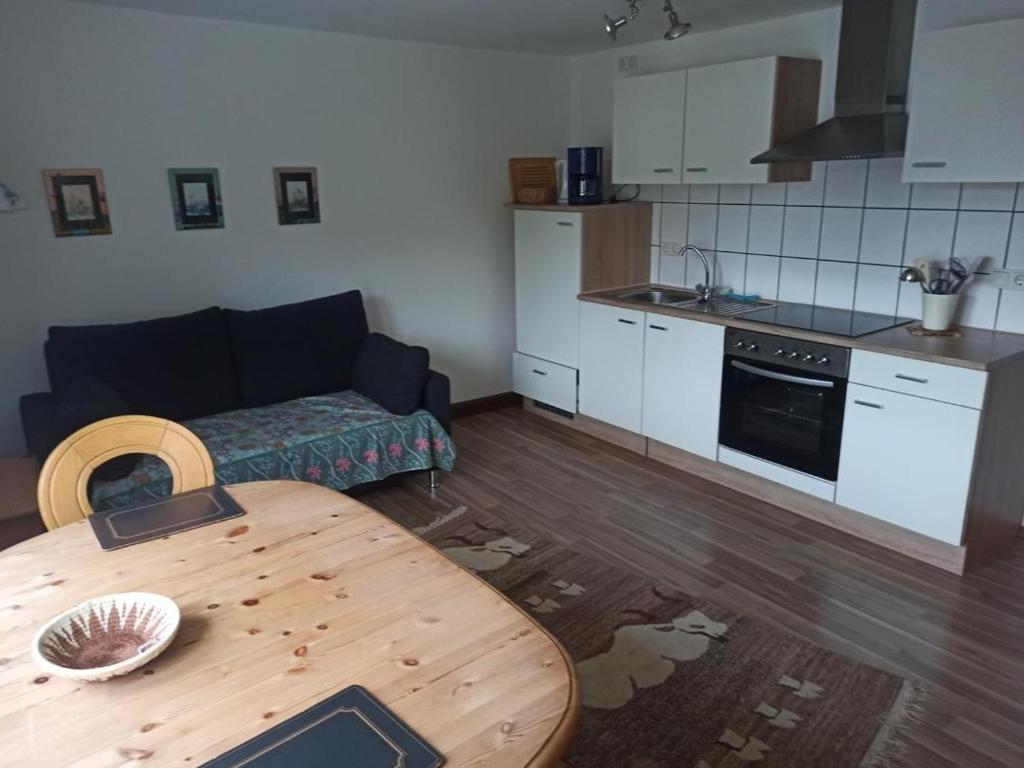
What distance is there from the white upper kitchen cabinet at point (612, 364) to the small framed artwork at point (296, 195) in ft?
5.42

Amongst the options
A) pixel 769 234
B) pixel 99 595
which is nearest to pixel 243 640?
pixel 99 595

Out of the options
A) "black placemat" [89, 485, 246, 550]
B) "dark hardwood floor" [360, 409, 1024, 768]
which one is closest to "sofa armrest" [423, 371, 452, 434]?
"dark hardwood floor" [360, 409, 1024, 768]

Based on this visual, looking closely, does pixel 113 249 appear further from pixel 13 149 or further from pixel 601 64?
pixel 601 64

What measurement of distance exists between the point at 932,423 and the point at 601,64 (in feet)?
10.1

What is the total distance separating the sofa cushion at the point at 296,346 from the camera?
373 cm

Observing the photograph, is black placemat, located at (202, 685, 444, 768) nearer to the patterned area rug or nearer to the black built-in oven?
the patterned area rug

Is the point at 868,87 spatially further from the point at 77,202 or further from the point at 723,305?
the point at 77,202

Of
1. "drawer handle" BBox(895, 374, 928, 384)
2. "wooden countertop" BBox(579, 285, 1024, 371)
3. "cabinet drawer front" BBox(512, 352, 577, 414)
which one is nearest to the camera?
"wooden countertop" BBox(579, 285, 1024, 371)

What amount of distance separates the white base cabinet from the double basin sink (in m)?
0.85

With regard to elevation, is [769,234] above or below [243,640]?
above

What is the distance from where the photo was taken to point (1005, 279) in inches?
120

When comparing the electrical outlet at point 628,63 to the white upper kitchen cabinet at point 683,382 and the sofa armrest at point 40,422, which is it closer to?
the white upper kitchen cabinet at point 683,382

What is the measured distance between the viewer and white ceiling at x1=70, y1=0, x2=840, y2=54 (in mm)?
3285

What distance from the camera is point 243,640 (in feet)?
4.40
